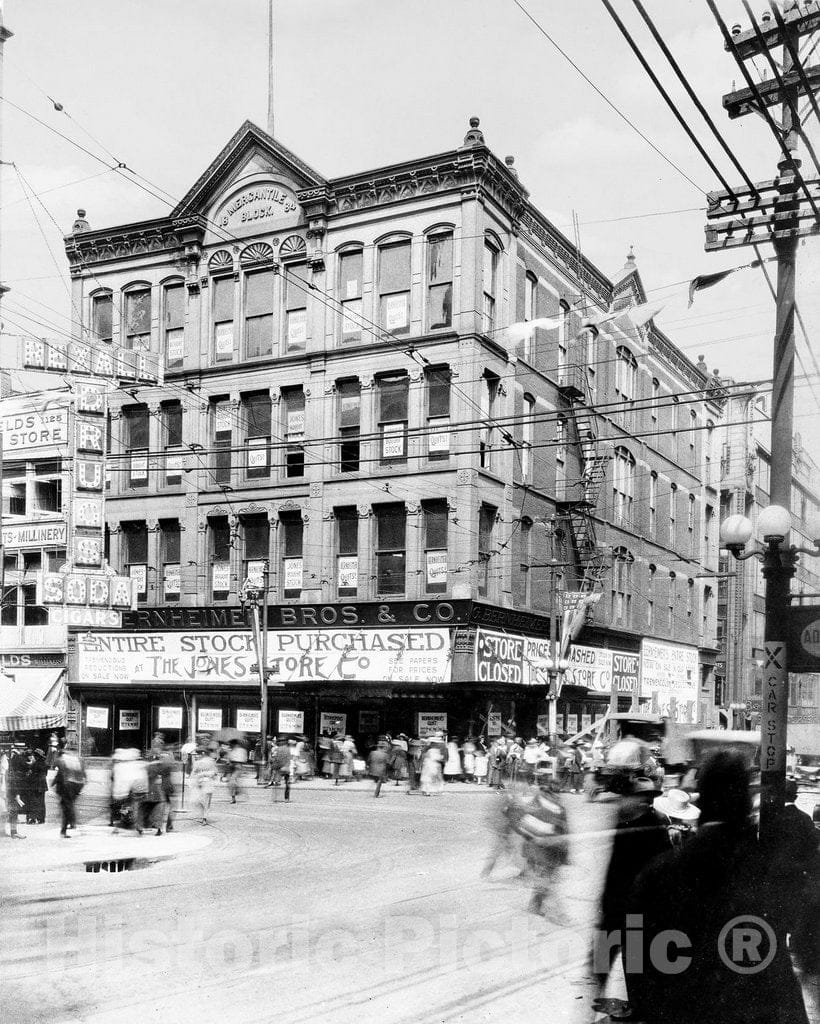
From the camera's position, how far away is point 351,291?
26.0 meters

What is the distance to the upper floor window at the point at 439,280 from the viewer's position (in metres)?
21.8

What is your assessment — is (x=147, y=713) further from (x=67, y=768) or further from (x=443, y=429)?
(x=443, y=429)

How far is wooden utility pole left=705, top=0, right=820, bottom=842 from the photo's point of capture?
620 centimetres

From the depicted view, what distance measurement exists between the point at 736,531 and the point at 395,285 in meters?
18.0

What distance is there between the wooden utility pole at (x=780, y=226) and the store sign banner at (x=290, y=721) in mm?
22925

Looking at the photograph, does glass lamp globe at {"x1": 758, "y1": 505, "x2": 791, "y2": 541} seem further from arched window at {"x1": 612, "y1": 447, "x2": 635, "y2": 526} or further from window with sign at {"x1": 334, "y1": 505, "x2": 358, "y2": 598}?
window with sign at {"x1": 334, "y1": 505, "x2": 358, "y2": 598}

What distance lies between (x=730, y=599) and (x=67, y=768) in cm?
1192

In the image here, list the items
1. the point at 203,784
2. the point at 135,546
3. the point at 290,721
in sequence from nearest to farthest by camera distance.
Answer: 1. the point at 203,784
2. the point at 290,721
3. the point at 135,546

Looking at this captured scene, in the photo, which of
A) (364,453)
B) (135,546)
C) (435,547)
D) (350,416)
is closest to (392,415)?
(350,416)

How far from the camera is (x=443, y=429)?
52.0ft

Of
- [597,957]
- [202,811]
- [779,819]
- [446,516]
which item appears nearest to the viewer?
[779,819]

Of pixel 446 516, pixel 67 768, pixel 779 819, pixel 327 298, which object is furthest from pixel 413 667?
pixel 779 819

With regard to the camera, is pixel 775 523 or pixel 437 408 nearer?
pixel 775 523

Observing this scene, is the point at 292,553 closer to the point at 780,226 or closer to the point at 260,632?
the point at 260,632
